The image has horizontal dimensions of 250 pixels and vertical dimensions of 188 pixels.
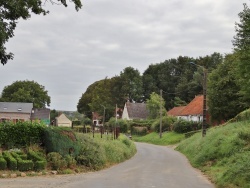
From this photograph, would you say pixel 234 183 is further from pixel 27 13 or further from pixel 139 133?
→ pixel 139 133

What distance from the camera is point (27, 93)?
10375cm

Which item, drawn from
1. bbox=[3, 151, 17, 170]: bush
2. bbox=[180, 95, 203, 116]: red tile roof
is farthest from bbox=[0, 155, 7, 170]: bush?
bbox=[180, 95, 203, 116]: red tile roof

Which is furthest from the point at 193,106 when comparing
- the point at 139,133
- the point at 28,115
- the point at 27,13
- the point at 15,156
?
the point at 27,13

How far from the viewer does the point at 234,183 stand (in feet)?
53.3

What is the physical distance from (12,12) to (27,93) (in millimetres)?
93961

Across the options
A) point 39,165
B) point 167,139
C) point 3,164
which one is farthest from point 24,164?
point 167,139

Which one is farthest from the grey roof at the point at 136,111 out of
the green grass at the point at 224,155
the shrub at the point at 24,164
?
the shrub at the point at 24,164

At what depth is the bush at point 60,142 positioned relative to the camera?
22906 millimetres

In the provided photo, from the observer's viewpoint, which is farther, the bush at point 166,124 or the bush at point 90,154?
the bush at point 166,124

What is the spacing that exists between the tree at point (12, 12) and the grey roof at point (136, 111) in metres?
84.0

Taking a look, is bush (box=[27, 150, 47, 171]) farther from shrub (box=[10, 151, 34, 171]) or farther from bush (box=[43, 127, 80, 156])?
bush (box=[43, 127, 80, 156])

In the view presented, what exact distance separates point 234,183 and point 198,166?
1053 cm

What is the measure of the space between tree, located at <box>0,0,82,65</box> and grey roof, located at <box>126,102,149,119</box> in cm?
8401

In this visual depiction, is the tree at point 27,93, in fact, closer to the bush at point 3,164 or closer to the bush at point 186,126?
the bush at point 186,126
